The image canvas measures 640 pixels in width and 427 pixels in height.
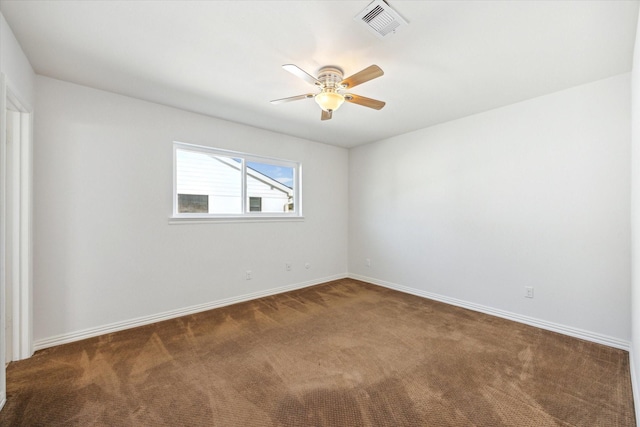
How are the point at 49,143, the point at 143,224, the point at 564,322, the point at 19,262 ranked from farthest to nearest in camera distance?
the point at 143,224 < the point at 564,322 < the point at 49,143 < the point at 19,262

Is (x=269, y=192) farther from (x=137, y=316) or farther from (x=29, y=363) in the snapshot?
(x=29, y=363)

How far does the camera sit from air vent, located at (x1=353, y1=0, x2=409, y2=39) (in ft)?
5.18

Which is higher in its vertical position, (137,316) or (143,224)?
(143,224)

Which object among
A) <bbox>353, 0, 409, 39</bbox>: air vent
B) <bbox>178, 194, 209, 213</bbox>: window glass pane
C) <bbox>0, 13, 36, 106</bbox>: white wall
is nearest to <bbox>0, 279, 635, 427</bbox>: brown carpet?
<bbox>178, 194, 209, 213</bbox>: window glass pane

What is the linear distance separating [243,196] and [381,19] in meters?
2.73

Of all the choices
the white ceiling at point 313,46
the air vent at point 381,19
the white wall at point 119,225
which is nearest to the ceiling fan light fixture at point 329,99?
the white ceiling at point 313,46

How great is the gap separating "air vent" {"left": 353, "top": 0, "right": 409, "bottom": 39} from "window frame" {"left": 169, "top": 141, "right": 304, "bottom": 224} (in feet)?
7.91

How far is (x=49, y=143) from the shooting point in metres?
2.40

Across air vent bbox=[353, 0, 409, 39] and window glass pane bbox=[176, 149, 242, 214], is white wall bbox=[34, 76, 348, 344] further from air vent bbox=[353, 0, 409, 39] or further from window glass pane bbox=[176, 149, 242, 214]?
air vent bbox=[353, 0, 409, 39]

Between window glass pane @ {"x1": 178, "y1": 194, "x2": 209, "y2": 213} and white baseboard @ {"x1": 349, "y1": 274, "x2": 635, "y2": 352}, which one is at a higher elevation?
window glass pane @ {"x1": 178, "y1": 194, "x2": 209, "y2": 213}

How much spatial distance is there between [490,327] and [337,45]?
306 cm

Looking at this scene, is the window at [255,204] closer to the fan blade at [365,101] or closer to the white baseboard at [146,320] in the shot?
the white baseboard at [146,320]

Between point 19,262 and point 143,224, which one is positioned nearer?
point 19,262

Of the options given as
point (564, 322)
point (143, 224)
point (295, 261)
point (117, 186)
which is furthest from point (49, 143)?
point (564, 322)
